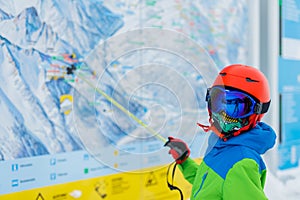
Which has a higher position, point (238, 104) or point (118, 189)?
point (238, 104)

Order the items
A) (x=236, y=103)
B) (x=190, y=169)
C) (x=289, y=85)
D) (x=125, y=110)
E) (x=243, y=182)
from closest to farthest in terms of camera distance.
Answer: (x=243, y=182) < (x=236, y=103) < (x=190, y=169) < (x=125, y=110) < (x=289, y=85)

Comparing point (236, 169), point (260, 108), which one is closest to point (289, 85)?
point (260, 108)

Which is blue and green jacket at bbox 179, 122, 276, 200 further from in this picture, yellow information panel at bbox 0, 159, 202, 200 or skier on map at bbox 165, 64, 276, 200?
yellow information panel at bbox 0, 159, 202, 200

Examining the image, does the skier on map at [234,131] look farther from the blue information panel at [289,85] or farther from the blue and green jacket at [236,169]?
the blue information panel at [289,85]

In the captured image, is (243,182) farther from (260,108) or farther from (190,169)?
(190,169)

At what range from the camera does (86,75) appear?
1312 millimetres

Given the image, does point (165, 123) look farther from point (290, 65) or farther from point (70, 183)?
point (290, 65)

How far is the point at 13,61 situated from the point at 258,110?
70 cm

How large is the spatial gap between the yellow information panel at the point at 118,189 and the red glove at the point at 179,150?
233 millimetres

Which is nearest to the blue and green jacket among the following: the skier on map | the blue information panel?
the skier on map

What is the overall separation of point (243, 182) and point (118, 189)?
1.99 feet

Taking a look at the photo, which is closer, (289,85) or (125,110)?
(125,110)

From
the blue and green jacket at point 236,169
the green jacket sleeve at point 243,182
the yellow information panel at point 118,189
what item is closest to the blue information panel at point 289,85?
the yellow information panel at point 118,189

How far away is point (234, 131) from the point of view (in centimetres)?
109
